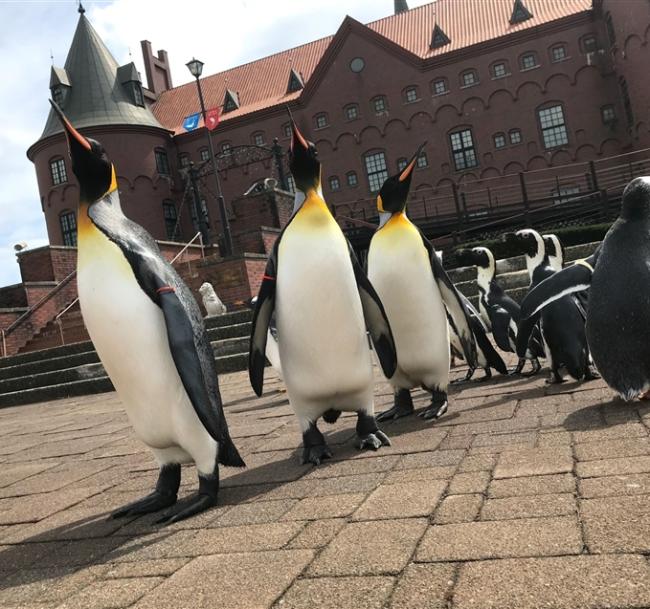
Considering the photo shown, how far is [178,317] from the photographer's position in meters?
2.98

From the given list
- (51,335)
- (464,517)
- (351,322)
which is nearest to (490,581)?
(464,517)

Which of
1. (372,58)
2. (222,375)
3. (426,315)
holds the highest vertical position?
(372,58)

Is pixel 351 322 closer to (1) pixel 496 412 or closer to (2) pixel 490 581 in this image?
(1) pixel 496 412

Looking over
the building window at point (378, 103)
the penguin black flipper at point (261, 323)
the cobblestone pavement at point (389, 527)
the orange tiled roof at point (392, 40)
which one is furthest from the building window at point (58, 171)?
the penguin black flipper at point (261, 323)

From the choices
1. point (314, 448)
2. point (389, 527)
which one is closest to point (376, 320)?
point (314, 448)

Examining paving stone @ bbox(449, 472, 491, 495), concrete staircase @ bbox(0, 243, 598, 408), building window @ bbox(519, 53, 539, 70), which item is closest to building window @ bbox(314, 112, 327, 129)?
building window @ bbox(519, 53, 539, 70)

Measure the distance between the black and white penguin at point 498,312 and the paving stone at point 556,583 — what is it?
4.25 metres

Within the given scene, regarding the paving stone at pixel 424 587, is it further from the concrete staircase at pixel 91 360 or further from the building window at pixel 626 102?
the building window at pixel 626 102

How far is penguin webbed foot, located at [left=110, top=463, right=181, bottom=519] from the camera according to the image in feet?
10.3

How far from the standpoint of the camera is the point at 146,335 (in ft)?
9.93

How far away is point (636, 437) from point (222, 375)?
28.1ft

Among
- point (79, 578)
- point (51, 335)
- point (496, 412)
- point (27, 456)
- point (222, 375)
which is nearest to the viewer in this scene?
point (79, 578)

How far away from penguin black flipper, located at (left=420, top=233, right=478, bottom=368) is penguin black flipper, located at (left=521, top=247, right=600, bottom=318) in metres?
0.53

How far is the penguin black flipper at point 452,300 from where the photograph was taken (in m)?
4.75
